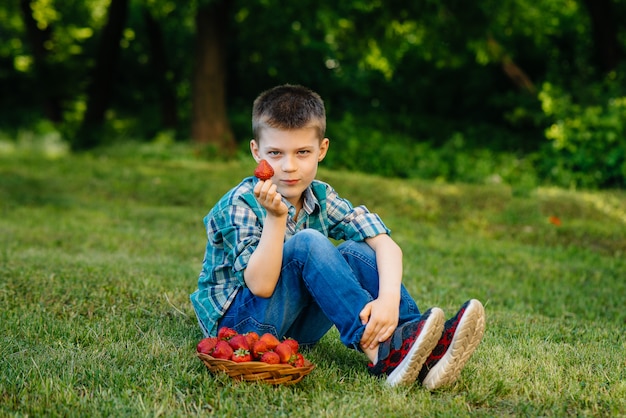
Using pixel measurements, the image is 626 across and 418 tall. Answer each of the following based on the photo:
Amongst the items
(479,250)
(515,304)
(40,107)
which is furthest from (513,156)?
(40,107)

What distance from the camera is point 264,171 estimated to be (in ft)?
10.1

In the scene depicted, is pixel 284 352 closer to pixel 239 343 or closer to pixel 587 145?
pixel 239 343

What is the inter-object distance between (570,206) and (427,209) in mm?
1827

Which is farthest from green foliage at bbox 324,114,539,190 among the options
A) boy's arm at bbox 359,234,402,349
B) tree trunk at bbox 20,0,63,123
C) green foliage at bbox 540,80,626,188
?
boy's arm at bbox 359,234,402,349

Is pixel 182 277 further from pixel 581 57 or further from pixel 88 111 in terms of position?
pixel 88 111

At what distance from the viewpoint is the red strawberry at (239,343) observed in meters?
3.06

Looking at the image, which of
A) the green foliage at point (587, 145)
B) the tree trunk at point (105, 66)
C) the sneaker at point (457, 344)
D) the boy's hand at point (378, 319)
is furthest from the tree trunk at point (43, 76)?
the sneaker at point (457, 344)

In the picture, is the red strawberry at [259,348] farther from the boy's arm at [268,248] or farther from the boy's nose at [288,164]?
the boy's nose at [288,164]

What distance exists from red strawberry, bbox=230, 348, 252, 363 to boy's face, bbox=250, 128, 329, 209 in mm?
756

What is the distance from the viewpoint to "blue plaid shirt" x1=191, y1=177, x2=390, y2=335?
10.9 feet

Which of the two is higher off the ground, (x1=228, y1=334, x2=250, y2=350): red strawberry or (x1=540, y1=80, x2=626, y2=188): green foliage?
(x1=540, y1=80, x2=626, y2=188): green foliage

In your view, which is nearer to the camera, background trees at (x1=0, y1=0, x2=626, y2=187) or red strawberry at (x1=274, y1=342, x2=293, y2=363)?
red strawberry at (x1=274, y1=342, x2=293, y2=363)

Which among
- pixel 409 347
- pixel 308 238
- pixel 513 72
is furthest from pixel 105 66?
pixel 409 347

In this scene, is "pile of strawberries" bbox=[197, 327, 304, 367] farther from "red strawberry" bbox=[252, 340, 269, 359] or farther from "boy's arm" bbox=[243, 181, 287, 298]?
"boy's arm" bbox=[243, 181, 287, 298]
